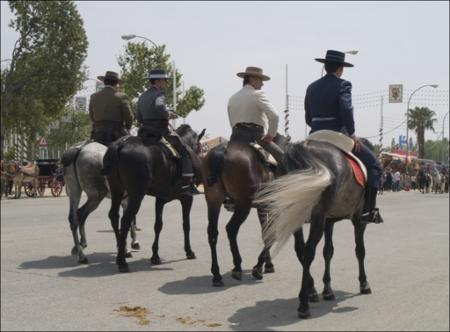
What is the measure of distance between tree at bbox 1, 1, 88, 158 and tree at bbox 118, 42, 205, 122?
0.21 metres

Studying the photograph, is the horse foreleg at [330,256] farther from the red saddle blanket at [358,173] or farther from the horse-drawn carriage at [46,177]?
the horse-drawn carriage at [46,177]

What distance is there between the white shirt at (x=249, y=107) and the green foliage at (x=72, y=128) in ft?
4.73

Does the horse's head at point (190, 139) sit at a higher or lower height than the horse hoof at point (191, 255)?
higher

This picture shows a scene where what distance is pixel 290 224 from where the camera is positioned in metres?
3.33

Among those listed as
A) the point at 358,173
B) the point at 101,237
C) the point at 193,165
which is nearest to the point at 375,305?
the point at 193,165

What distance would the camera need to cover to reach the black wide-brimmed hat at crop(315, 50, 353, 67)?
7.26 feet

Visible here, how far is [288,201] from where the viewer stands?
10.6ft

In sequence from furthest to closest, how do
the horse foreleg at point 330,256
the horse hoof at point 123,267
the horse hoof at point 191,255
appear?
1. the horse hoof at point 191,255
2. the horse hoof at point 123,267
3. the horse foreleg at point 330,256

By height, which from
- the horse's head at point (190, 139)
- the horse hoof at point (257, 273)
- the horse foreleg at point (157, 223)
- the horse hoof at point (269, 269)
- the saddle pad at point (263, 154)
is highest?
the horse's head at point (190, 139)

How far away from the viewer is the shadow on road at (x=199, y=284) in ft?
28.1

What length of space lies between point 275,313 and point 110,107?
4.18m

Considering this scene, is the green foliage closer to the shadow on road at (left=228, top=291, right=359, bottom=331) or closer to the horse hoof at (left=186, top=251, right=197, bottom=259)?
the shadow on road at (left=228, top=291, right=359, bottom=331)

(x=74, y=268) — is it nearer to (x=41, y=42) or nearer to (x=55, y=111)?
(x=55, y=111)

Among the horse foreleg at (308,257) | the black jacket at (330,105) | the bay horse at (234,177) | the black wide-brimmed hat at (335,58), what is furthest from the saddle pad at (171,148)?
the black wide-brimmed hat at (335,58)
